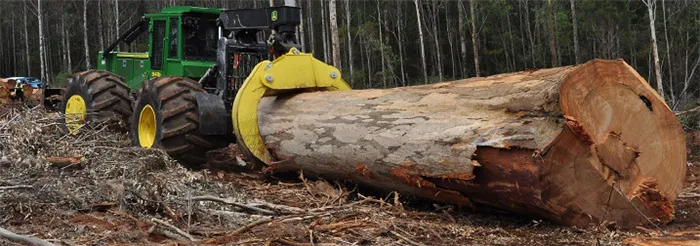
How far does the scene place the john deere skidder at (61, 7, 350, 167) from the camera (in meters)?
6.39

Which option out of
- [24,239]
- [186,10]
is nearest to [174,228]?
[24,239]

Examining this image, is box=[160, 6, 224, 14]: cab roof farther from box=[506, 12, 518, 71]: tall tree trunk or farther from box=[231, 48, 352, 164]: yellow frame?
box=[506, 12, 518, 71]: tall tree trunk

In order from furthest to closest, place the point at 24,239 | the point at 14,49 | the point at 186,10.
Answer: the point at 14,49, the point at 186,10, the point at 24,239

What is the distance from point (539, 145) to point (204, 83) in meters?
5.39

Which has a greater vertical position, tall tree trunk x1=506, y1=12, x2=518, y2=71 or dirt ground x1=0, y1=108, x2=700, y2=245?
tall tree trunk x1=506, y1=12, x2=518, y2=71

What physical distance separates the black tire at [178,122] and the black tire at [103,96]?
1.35m

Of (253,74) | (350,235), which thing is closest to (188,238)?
(350,235)

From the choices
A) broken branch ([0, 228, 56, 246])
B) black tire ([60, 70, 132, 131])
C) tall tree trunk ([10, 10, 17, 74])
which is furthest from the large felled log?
tall tree trunk ([10, 10, 17, 74])

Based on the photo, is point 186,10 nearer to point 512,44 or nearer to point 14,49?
point 512,44

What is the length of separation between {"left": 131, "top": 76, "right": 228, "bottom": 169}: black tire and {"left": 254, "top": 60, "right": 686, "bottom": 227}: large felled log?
2.27 m

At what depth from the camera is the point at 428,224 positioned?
4141 millimetres

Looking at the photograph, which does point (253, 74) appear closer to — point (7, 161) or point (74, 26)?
point (7, 161)

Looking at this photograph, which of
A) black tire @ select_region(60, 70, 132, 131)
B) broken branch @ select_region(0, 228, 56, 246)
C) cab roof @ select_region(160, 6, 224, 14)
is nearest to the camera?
broken branch @ select_region(0, 228, 56, 246)

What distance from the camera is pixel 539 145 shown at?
373 centimetres
